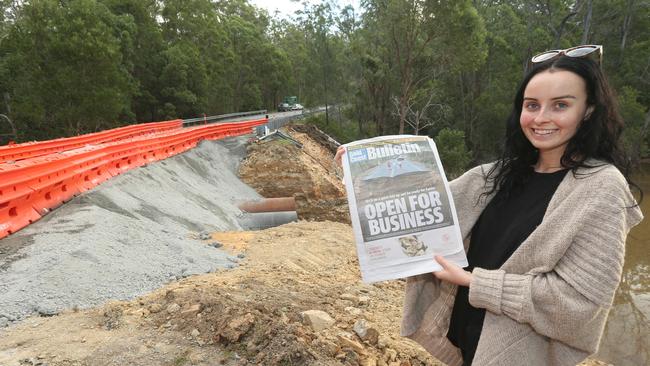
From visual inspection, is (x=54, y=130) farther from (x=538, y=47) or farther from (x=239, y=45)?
(x=538, y=47)

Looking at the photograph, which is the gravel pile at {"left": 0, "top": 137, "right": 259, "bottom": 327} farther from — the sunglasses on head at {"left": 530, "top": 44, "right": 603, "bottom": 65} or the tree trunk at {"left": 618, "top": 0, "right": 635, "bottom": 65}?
the tree trunk at {"left": 618, "top": 0, "right": 635, "bottom": 65}

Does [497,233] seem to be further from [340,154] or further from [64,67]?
[64,67]

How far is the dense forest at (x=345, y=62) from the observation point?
2048 cm

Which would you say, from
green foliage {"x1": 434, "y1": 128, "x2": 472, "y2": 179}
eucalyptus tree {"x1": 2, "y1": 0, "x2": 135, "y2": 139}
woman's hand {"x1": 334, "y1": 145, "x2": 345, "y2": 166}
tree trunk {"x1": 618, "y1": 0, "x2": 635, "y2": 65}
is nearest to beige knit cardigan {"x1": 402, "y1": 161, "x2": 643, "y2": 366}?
woman's hand {"x1": 334, "y1": 145, "x2": 345, "y2": 166}

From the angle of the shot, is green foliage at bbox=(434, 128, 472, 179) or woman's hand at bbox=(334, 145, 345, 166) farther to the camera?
green foliage at bbox=(434, 128, 472, 179)

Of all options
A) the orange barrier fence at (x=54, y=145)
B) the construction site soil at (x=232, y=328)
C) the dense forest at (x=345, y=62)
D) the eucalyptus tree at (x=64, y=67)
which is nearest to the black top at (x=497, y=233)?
the construction site soil at (x=232, y=328)

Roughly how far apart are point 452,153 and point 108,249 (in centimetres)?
2189

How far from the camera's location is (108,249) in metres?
4.61

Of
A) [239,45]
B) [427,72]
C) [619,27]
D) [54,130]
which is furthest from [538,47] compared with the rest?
[54,130]

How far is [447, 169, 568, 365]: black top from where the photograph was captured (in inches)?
60.9

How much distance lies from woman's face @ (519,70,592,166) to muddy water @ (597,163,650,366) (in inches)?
252

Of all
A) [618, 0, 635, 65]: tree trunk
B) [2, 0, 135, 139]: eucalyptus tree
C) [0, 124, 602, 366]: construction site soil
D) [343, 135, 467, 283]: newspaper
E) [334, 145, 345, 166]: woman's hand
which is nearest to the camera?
[343, 135, 467, 283]: newspaper

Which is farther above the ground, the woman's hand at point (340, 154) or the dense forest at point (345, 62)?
the dense forest at point (345, 62)

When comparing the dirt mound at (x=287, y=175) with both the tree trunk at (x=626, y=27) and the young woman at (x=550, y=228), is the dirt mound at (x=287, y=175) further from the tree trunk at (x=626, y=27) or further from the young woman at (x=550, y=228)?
the tree trunk at (x=626, y=27)
